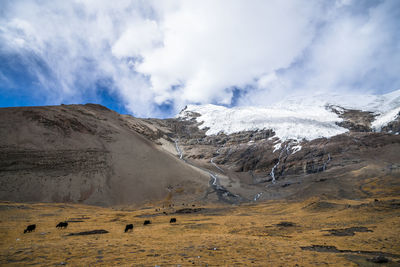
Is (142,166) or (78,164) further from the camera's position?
(142,166)

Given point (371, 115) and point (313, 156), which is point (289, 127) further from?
point (371, 115)

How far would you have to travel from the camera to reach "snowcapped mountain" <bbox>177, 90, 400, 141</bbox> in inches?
4380

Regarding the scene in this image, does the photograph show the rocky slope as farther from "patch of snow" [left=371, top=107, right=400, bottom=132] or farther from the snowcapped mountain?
the snowcapped mountain

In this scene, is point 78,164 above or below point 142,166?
below

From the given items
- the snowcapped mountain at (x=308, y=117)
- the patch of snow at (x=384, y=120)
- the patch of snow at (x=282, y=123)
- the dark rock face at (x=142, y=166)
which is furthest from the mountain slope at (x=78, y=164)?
the patch of snow at (x=384, y=120)

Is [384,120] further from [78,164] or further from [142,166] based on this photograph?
[78,164]

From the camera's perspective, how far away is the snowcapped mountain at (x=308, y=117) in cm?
11125

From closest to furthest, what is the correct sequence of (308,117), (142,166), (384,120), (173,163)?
(142,166), (173,163), (384,120), (308,117)

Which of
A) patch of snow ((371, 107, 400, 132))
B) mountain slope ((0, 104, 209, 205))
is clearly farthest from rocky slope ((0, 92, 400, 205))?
patch of snow ((371, 107, 400, 132))

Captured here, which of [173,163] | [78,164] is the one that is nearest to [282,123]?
[173,163]

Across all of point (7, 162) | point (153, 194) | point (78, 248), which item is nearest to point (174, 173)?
point (153, 194)

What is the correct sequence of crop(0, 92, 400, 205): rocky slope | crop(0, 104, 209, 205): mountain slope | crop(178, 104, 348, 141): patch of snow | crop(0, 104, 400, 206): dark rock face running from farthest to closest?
crop(178, 104, 348, 141): patch of snow, crop(0, 92, 400, 205): rocky slope, crop(0, 104, 400, 206): dark rock face, crop(0, 104, 209, 205): mountain slope

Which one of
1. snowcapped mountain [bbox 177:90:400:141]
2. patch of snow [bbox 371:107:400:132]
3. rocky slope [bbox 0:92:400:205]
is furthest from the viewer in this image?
snowcapped mountain [bbox 177:90:400:141]

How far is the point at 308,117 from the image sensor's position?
136 metres
